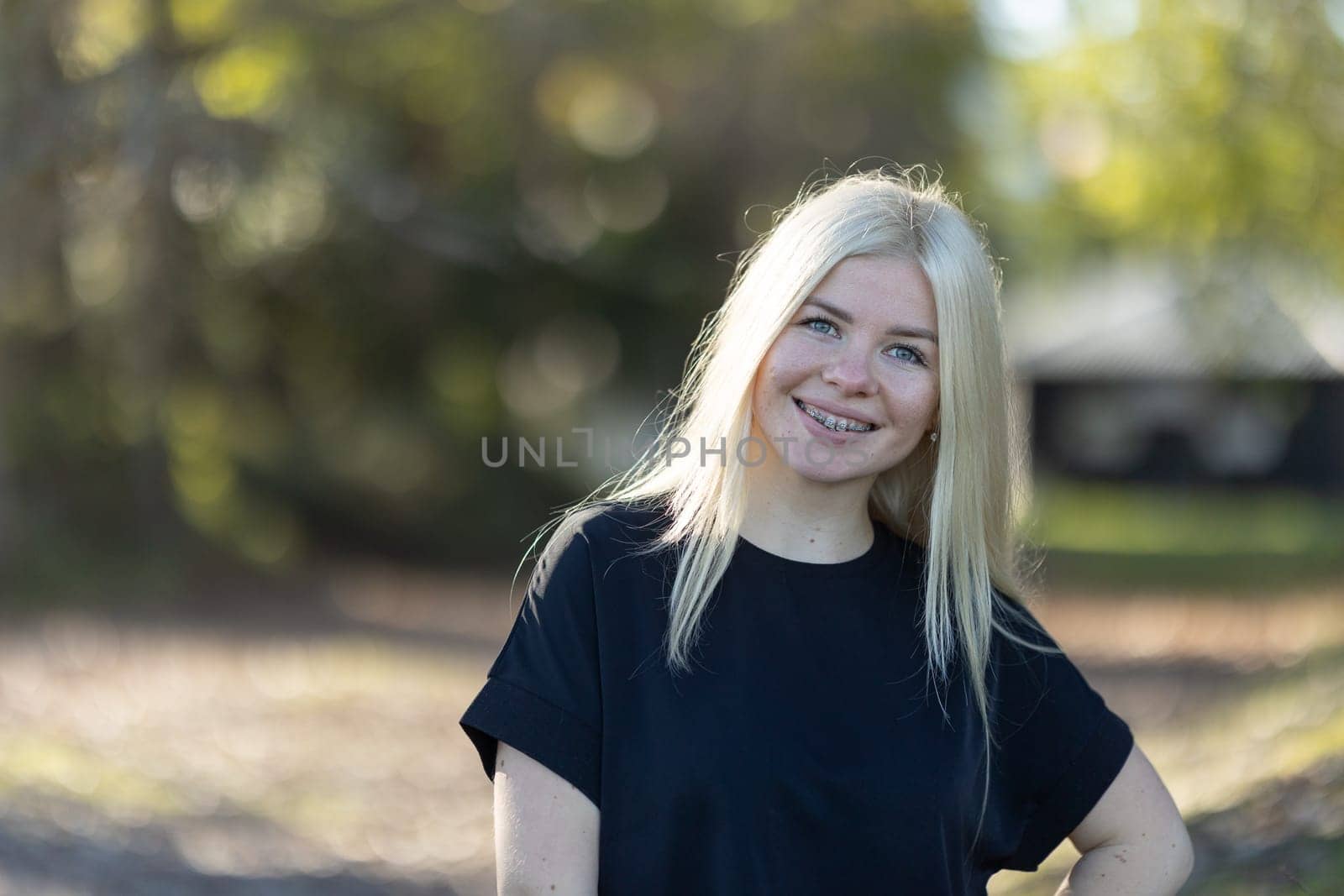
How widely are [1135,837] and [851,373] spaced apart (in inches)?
36.9

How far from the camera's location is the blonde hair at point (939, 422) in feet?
6.87

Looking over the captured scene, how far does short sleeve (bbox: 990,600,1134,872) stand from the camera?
7.13ft

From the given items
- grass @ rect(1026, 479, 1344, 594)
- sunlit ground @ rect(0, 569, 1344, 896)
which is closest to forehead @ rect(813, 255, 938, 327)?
sunlit ground @ rect(0, 569, 1344, 896)

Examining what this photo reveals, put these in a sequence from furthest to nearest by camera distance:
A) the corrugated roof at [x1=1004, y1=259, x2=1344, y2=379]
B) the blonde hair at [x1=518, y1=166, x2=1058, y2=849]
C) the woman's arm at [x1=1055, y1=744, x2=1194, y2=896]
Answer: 1. the corrugated roof at [x1=1004, y1=259, x2=1344, y2=379]
2. the woman's arm at [x1=1055, y1=744, x2=1194, y2=896]
3. the blonde hair at [x1=518, y1=166, x2=1058, y2=849]

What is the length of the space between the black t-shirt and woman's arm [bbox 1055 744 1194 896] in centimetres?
4

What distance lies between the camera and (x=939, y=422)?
87.6 inches

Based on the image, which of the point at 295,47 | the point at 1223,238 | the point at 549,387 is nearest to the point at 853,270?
the point at 1223,238

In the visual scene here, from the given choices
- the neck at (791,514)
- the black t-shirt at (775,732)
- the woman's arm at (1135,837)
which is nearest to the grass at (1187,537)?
the woman's arm at (1135,837)

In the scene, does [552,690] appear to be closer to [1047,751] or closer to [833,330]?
[833,330]

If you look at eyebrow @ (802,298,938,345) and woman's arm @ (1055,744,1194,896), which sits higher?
eyebrow @ (802,298,938,345)

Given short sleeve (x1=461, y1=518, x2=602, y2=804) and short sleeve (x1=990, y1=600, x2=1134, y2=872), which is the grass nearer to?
short sleeve (x1=990, y1=600, x2=1134, y2=872)

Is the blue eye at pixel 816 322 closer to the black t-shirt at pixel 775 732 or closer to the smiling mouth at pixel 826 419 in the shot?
the smiling mouth at pixel 826 419

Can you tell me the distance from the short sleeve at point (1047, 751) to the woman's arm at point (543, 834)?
0.74 meters

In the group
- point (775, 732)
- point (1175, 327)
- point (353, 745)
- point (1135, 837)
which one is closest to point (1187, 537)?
point (1175, 327)
